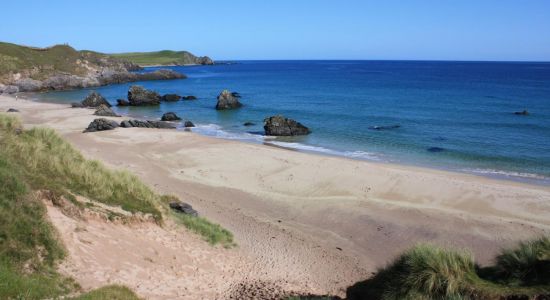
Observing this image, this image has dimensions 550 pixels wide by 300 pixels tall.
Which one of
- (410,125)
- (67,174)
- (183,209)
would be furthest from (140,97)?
(67,174)

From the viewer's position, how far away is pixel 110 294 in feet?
30.9

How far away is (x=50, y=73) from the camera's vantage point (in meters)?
93.6

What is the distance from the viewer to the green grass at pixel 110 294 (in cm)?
899

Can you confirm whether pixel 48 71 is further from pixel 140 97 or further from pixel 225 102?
pixel 225 102

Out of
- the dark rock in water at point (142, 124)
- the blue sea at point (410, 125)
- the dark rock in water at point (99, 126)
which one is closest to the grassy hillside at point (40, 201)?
the blue sea at point (410, 125)

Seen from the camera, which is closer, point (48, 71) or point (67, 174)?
point (67, 174)

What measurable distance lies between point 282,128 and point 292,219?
22163 millimetres

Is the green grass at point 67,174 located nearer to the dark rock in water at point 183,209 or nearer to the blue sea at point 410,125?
the dark rock in water at point 183,209

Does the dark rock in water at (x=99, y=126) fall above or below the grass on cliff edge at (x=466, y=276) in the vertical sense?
below

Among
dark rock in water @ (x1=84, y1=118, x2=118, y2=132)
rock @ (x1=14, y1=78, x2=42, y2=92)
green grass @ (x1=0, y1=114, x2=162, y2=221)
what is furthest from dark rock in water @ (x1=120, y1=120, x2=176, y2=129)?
rock @ (x1=14, y1=78, x2=42, y2=92)

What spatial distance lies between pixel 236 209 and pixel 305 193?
4185 mm

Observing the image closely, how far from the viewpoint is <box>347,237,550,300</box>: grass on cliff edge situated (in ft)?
28.3

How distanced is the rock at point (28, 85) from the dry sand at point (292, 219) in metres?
62.3

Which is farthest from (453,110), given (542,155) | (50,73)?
(50,73)
